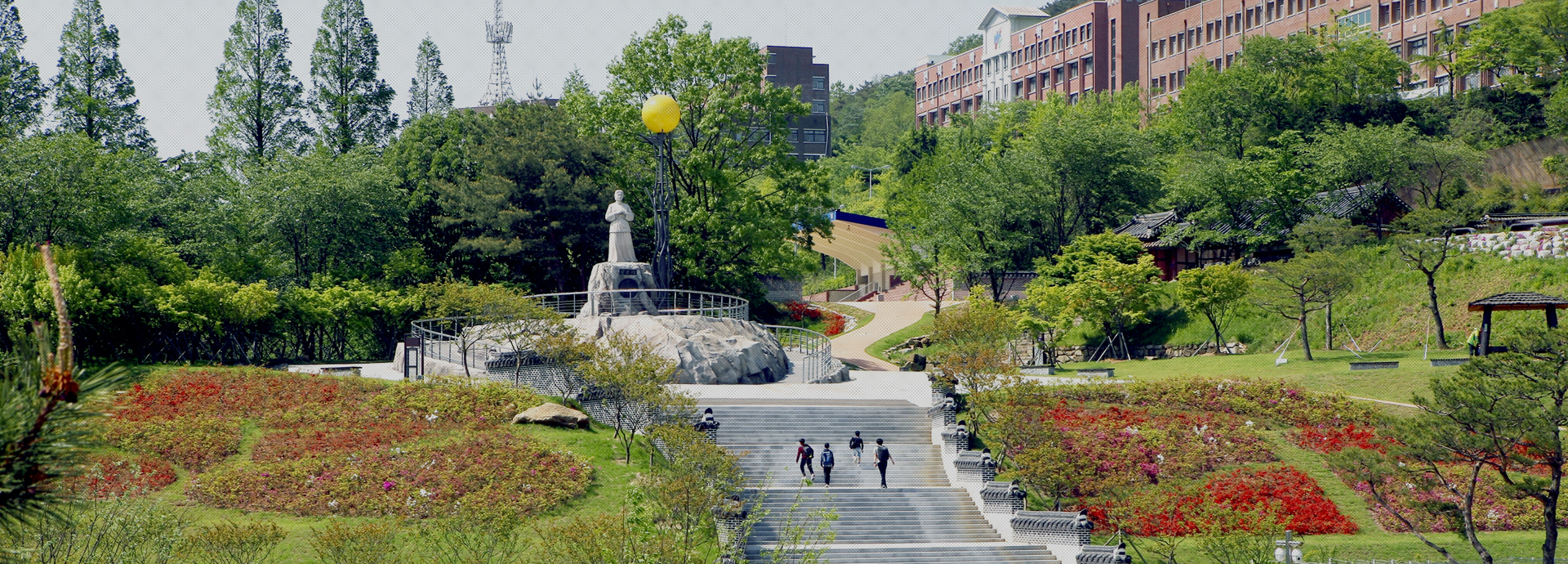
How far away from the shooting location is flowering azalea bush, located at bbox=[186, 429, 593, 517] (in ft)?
79.7

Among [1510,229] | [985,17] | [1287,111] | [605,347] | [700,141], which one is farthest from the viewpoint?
[985,17]

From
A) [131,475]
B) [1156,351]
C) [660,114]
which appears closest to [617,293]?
[660,114]

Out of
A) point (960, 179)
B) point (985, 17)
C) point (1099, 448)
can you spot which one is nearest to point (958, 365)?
point (1099, 448)

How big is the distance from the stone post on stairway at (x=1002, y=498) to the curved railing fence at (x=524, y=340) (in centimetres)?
1113

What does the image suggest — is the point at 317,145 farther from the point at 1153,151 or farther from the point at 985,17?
the point at 985,17

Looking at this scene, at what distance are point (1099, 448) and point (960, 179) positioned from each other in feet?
103

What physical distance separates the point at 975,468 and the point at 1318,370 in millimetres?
13323

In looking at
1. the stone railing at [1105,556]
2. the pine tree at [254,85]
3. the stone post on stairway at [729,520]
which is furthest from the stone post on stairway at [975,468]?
the pine tree at [254,85]

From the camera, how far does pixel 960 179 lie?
2302 inches

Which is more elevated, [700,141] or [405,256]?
[700,141]

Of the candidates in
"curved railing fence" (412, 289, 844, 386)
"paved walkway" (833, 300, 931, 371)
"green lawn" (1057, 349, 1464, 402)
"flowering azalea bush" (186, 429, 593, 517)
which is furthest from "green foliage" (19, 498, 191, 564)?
"paved walkway" (833, 300, 931, 371)

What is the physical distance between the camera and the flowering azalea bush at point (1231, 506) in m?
24.5

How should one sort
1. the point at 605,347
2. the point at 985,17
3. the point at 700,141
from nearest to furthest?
1. the point at 605,347
2. the point at 700,141
3. the point at 985,17

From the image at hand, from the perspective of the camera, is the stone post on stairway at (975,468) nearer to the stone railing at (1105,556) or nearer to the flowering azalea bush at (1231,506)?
the flowering azalea bush at (1231,506)
